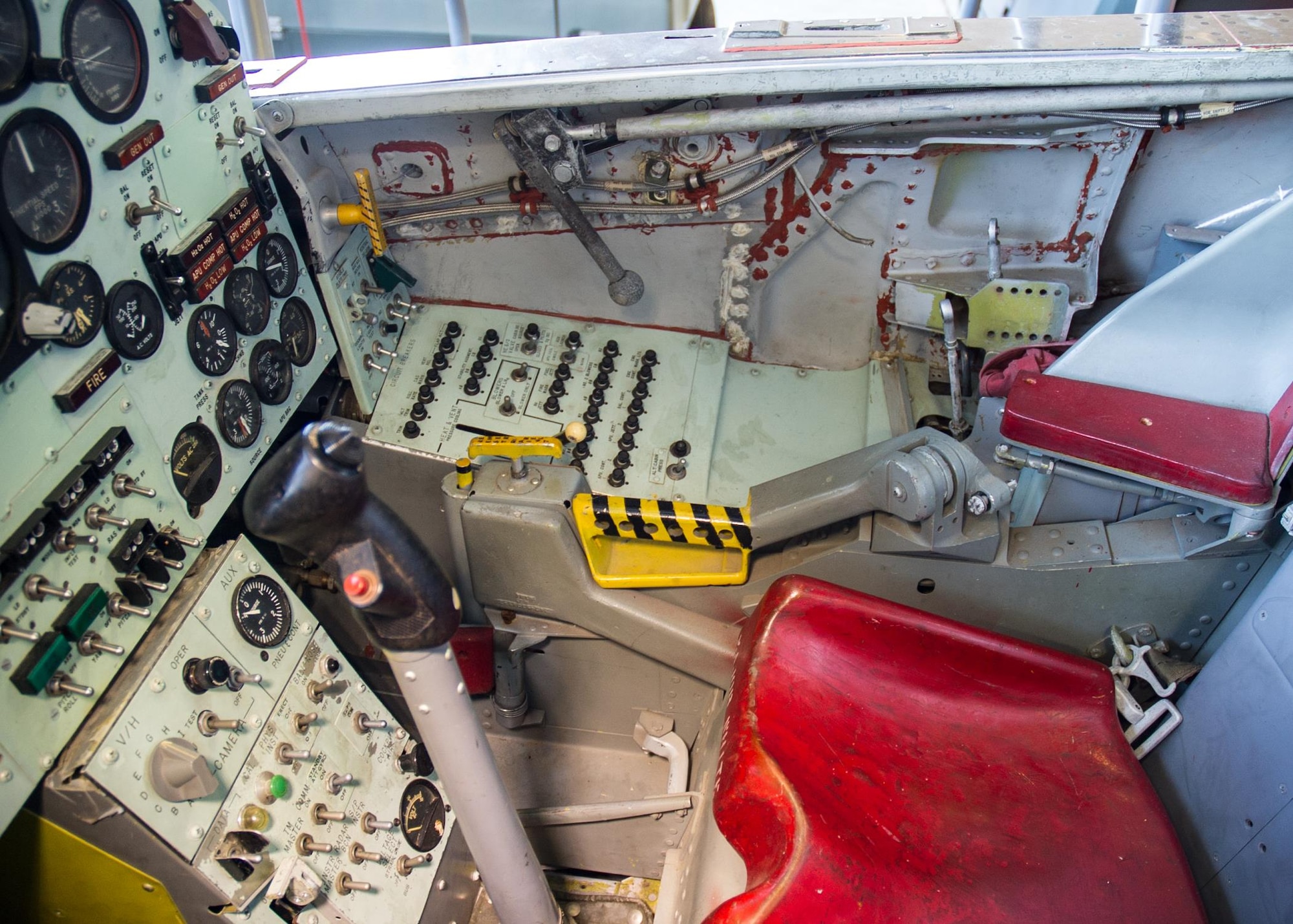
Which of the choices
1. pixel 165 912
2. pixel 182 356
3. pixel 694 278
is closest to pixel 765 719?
pixel 165 912

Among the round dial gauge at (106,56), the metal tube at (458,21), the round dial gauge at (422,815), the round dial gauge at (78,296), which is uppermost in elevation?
the round dial gauge at (106,56)

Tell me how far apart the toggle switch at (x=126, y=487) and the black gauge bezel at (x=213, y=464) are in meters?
0.09

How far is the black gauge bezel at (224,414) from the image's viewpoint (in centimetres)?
178

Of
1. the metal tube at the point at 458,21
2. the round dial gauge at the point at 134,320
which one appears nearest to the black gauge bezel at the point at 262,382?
the round dial gauge at the point at 134,320

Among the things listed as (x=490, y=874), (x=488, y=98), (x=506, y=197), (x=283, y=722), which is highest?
(x=488, y=98)

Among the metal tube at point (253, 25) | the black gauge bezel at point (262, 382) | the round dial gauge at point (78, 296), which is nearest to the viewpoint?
the round dial gauge at point (78, 296)

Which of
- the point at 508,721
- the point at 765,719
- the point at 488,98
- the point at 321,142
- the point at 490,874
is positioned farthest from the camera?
the point at 508,721

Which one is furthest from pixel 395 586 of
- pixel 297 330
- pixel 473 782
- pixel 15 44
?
pixel 297 330

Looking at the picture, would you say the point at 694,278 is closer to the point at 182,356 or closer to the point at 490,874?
the point at 182,356

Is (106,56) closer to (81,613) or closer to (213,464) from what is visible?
(213,464)

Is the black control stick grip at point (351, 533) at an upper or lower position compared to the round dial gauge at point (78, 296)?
lower

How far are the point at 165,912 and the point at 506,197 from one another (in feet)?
5.29

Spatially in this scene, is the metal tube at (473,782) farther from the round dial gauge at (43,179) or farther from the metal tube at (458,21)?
the metal tube at (458,21)

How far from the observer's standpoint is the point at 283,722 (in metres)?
1.70
